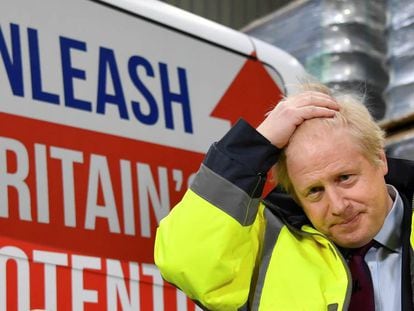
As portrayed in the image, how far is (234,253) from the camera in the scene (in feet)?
5.31

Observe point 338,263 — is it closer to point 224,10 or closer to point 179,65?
point 179,65

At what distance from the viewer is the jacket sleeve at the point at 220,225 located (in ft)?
5.24

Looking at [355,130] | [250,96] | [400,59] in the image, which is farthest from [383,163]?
[400,59]

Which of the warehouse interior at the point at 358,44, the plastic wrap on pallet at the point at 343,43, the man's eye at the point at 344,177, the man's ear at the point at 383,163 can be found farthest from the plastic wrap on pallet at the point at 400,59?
the man's eye at the point at 344,177

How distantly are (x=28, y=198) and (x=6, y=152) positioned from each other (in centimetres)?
11

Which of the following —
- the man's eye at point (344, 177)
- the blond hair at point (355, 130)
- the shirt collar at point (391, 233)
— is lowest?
the shirt collar at point (391, 233)

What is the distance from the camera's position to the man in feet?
5.18

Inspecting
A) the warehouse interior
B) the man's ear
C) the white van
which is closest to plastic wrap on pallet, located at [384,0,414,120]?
the warehouse interior

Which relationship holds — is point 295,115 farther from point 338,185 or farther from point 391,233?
point 391,233

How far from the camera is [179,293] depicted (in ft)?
7.25

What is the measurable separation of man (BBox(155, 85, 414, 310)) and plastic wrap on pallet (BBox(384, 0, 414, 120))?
170cm

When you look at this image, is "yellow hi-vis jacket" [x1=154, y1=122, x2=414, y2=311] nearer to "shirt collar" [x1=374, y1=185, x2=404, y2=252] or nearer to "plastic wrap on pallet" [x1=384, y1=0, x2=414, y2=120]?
"shirt collar" [x1=374, y1=185, x2=404, y2=252]

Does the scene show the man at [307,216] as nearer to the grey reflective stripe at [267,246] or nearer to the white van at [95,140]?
the grey reflective stripe at [267,246]

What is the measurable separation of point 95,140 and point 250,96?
60 cm
